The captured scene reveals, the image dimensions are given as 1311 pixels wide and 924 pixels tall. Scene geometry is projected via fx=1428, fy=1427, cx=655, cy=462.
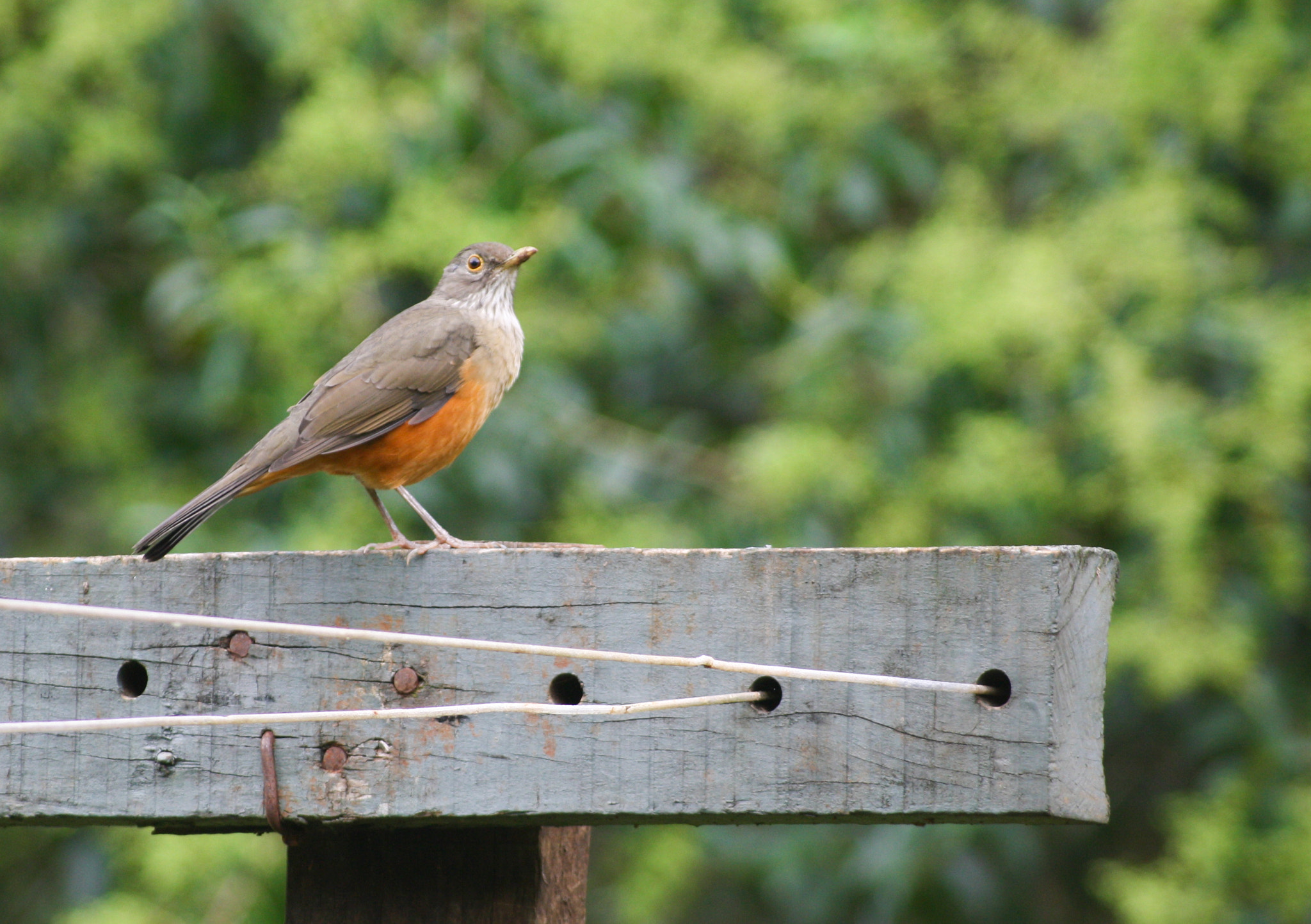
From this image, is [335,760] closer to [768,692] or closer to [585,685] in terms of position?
[585,685]

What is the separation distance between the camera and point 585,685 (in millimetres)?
2277

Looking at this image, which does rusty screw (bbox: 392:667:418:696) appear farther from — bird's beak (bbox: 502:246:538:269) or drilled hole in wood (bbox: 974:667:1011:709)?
bird's beak (bbox: 502:246:538:269)

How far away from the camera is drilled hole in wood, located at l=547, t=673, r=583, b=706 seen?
7.54ft

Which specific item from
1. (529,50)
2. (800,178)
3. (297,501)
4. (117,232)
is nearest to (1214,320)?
(800,178)

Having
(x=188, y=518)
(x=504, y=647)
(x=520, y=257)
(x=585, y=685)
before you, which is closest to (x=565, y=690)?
(x=585, y=685)

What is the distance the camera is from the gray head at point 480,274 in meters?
4.66

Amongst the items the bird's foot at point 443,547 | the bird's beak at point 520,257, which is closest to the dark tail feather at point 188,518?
the bird's foot at point 443,547

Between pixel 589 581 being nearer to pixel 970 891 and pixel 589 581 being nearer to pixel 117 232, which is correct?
pixel 970 891

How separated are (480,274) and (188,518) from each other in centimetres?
214

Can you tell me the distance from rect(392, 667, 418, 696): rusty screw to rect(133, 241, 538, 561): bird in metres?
0.90

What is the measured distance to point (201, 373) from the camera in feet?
19.9

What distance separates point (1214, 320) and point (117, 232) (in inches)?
187

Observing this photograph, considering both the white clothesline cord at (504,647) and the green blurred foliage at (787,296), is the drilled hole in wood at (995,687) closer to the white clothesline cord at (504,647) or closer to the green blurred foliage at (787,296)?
the white clothesline cord at (504,647)

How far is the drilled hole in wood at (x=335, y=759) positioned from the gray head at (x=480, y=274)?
2461 millimetres
